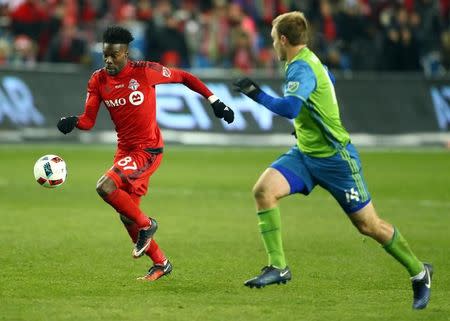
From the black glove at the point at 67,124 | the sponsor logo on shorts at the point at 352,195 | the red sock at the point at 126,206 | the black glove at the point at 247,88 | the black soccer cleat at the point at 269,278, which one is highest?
the black glove at the point at 247,88

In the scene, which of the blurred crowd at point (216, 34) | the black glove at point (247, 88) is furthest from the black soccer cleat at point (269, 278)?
the blurred crowd at point (216, 34)

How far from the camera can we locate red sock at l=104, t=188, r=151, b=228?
9625mm

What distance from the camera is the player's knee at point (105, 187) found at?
9.57 meters

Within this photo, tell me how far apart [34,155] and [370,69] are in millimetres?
8262

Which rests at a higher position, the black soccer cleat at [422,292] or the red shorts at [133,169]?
the red shorts at [133,169]

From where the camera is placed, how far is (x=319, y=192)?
17.9m

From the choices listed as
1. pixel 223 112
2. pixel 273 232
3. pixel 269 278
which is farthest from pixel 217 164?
pixel 269 278

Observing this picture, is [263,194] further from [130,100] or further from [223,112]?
[130,100]

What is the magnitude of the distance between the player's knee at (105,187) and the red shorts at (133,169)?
46 millimetres

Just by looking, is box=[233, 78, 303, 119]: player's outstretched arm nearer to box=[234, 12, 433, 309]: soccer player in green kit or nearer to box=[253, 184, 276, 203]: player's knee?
box=[234, 12, 433, 309]: soccer player in green kit

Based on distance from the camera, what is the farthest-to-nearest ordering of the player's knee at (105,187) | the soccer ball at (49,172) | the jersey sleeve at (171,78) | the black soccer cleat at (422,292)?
the soccer ball at (49,172) → the jersey sleeve at (171,78) → the player's knee at (105,187) → the black soccer cleat at (422,292)

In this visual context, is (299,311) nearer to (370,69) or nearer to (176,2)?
(370,69)

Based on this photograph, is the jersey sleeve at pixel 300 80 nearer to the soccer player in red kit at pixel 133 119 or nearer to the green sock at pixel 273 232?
the green sock at pixel 273 232

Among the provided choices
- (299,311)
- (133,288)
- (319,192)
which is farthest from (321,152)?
(319,192)
